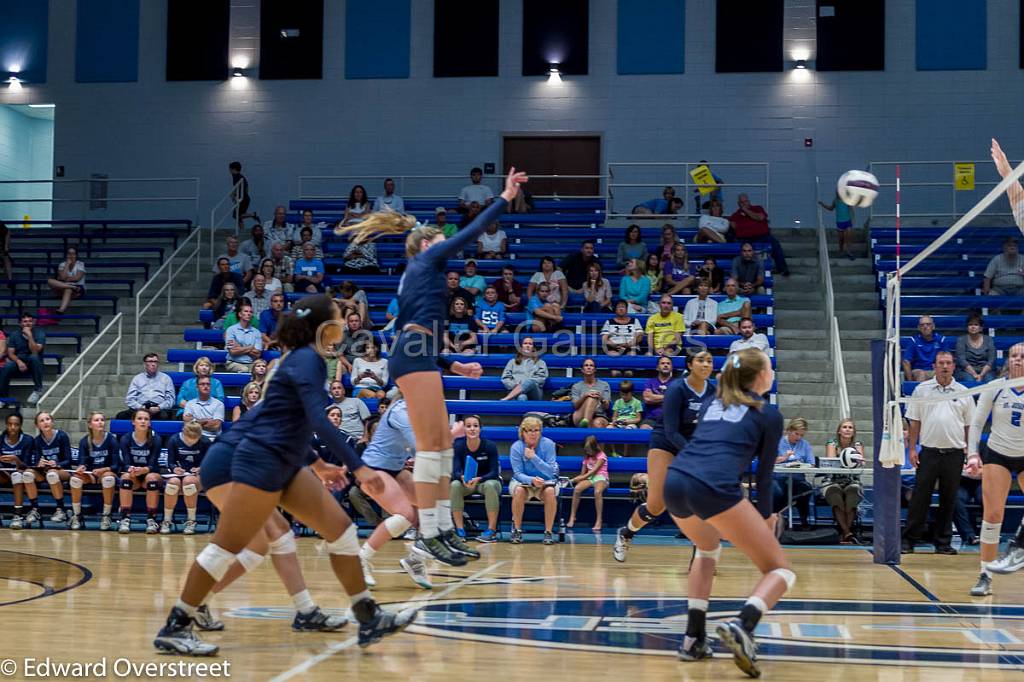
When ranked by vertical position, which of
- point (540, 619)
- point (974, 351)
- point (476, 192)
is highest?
point (476, 192)

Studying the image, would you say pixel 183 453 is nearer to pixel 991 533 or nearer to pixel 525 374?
pixel 525 374

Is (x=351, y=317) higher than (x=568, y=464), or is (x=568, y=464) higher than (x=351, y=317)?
(x=351, y=317)

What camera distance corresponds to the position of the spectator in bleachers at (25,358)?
16.5 m

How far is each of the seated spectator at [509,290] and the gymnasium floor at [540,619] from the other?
6526mm

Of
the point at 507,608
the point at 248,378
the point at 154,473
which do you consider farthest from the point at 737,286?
the point at 507,608

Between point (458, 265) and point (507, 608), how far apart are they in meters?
11.9

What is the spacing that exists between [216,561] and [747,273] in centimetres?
1303

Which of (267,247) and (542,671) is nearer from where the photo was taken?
(542,671)

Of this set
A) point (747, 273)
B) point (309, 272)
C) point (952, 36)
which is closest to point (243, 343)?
point (309, 272)

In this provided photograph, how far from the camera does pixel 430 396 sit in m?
6.97

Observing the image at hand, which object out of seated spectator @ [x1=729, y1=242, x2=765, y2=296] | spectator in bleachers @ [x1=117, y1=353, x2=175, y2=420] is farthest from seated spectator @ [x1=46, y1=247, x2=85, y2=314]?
seated spectator @ [x1=729, y1=242, x2=765, y2=296]

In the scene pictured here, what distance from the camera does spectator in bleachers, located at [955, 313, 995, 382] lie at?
559 inches

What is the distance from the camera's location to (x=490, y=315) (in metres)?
16.6

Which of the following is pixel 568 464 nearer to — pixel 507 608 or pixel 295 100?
pixel 507 608
